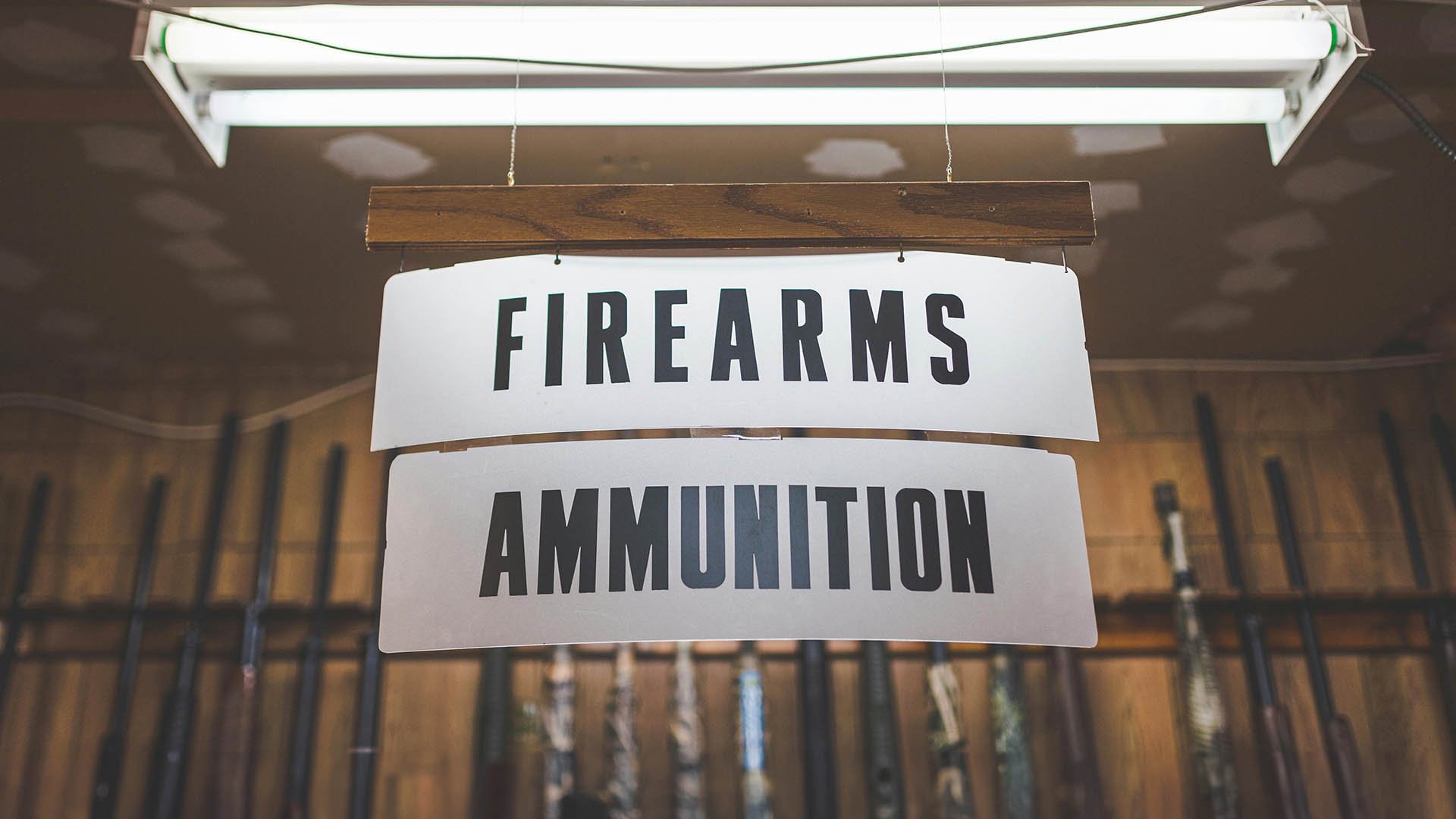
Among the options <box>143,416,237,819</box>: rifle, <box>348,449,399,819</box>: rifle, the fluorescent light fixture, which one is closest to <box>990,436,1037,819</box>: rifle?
the fluorescent light fixture

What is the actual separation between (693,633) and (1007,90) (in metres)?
1.35

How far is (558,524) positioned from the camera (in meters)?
1.15

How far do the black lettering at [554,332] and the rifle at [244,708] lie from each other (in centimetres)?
216

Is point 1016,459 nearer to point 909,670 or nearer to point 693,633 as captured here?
point 693,633

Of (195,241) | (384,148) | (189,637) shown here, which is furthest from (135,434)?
(384,148)

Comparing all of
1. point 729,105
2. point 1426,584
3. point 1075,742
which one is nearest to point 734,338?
point 729,105

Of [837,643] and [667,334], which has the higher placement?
[667,334]

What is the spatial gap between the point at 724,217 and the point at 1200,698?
2325 millimetres

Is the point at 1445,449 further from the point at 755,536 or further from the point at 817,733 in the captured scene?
A: the point at 755,536

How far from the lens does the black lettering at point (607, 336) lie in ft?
3.95

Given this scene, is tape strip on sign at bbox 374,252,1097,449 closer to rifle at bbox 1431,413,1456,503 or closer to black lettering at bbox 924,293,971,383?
black lettering at bbox 924,293,971,383

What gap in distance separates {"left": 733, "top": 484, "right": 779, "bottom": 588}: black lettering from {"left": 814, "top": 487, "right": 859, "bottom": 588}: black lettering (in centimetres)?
5

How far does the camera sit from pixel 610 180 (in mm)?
2430

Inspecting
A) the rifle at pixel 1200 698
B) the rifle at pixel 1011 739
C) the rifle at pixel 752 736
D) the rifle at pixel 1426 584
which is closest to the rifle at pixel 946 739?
the rifle at pixel 1011 739
